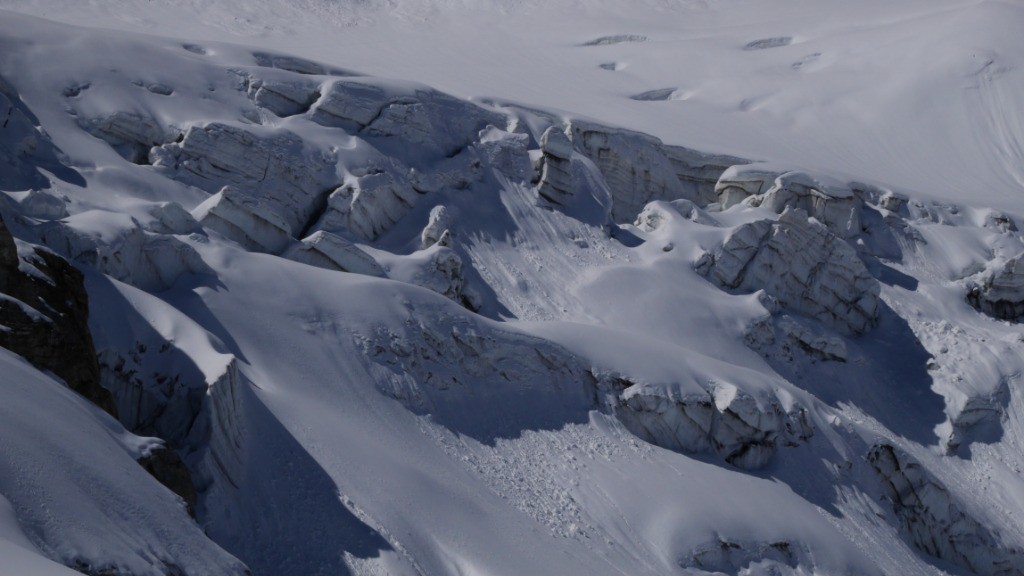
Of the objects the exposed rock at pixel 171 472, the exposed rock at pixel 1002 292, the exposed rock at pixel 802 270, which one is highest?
the exposed rock at pixel 171 472

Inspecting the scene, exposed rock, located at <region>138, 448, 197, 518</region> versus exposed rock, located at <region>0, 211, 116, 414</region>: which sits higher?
exposed rock, located at <region>0, 211, 116, 414</region>

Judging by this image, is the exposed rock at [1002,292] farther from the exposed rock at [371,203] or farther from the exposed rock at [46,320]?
the exposed rock at [46,320]

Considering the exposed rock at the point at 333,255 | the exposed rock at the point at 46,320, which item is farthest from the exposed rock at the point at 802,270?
the exposed rock at the point at 46,320

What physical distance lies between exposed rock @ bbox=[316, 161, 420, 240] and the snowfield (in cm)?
8

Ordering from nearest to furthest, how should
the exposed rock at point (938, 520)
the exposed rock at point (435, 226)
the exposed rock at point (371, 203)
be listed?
the exposed rock at point (938, 520) → the exposed rock at point (371, 203) → the exposed rock at point (435, 226)

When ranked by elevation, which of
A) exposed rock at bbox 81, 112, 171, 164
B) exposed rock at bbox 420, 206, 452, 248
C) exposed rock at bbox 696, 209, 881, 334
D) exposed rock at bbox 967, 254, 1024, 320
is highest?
exposed rock at bbox 81, 112, 171, 164

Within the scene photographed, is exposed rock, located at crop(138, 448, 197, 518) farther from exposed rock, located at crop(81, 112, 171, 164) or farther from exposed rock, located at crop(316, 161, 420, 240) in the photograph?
exposed rock, located at crop(81, 112, 171, 164)

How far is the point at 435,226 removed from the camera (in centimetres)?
2417

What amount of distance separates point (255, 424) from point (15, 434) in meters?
6.25

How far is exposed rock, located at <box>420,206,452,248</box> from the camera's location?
23984 millimetres

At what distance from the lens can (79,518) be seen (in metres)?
9.24

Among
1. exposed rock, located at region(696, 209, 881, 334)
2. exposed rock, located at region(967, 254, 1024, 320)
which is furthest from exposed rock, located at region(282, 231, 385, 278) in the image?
exposed rock, located at region(967, 254, 1024, 320)

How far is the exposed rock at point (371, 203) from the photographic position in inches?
Answer: 932

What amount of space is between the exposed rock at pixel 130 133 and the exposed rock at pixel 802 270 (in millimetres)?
13334
